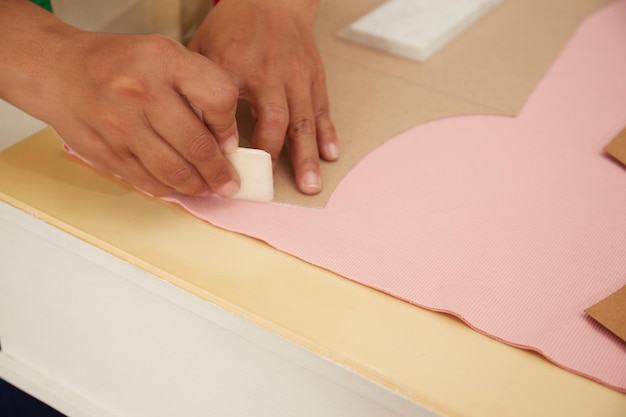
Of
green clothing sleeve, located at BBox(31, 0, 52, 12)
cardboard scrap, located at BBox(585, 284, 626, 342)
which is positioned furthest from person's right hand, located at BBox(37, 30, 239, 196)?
cardboard scrap, located at BBox(585, 284, 626, 342)

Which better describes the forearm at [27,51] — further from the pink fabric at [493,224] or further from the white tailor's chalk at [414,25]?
the white tailor's chalk at [414,25]

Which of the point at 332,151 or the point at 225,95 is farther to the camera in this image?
the point at 332,151

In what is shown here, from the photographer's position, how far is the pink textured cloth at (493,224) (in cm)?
54

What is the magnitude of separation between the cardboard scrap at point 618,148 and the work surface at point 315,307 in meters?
0.32

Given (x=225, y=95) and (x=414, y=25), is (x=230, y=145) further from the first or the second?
(x=414, y=25)

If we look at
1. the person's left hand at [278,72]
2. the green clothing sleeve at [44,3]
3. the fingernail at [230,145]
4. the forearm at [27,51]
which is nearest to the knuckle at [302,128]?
the person's left hand at [278,72]

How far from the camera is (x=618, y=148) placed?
73 centimetres

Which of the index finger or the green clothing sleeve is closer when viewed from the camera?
the index finger

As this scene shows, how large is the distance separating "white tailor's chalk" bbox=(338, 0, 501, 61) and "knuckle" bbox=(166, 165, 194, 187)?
0.44 m

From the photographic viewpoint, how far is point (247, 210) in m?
0.64

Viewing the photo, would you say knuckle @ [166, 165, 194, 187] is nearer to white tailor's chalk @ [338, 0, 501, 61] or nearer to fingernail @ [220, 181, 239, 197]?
fingernail @ [220, 181, 239, 197]

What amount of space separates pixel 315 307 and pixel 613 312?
24 centimetres

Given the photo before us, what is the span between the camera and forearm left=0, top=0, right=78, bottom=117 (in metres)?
0.59

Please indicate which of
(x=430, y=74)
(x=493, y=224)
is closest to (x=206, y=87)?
(x=493, y=224)
